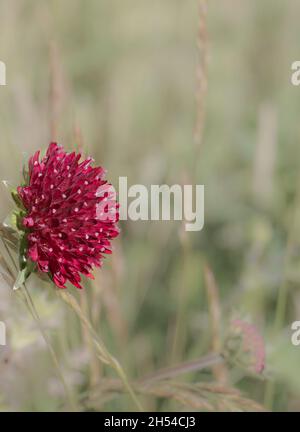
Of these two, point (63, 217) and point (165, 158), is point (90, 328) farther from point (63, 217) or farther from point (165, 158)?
→ point (165, 158)

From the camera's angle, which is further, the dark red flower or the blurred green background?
the blurred green background

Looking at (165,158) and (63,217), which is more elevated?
(165,158)

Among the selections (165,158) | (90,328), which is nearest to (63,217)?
(90,328)

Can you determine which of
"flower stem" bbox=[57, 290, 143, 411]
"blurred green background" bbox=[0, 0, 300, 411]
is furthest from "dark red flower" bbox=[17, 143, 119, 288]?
"blurred green background" bbox=[0, 0, 300, 411]

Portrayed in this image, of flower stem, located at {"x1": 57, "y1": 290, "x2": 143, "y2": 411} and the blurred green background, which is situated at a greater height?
the blurred green background

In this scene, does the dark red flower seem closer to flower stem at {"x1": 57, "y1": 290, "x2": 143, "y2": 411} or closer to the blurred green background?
flower stem at {"x1": 57, "y1": 290, "x2": 143, "y2": 411}

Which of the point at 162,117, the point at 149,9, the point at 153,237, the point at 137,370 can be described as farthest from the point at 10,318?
the point at 149,9

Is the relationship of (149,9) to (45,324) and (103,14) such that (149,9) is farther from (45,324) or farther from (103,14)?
(45,324)
